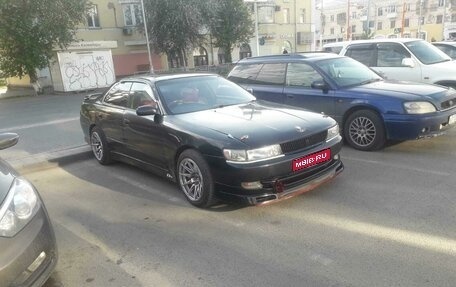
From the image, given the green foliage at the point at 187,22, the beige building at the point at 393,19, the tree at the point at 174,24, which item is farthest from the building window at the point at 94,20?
the beige building at the point at 393,19

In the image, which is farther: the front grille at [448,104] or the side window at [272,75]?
the side window at [272,75]

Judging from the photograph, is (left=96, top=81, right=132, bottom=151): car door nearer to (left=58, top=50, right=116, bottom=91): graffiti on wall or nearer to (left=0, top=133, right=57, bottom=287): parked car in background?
(left=0, top=133, right=57, bottom=287): parked car in background

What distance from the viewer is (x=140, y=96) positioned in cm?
548

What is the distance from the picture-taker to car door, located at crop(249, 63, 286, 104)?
7360 millimetres

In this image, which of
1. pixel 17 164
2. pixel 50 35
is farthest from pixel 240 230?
pixel 50 35

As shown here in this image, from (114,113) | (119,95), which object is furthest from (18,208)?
(119,95)

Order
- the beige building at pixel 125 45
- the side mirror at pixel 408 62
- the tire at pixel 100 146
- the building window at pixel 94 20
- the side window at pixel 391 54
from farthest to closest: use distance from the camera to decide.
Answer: the building window at pixel 94 20 → the beige building at pixel 125 45 → the side window at pixel 391 54 → the side mirror at pixel 408 62 → the tire at pixel 100 146

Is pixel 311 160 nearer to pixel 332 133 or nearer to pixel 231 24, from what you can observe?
pixel 332 133

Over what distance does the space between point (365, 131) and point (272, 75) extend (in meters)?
2.11

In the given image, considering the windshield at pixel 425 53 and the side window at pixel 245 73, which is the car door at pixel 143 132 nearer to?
the side window at pixel 245 73

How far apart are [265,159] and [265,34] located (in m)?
37.4

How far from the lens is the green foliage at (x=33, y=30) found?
1922cm

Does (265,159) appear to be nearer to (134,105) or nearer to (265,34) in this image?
(134,105)

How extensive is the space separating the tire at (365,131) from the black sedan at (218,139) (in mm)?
1643
